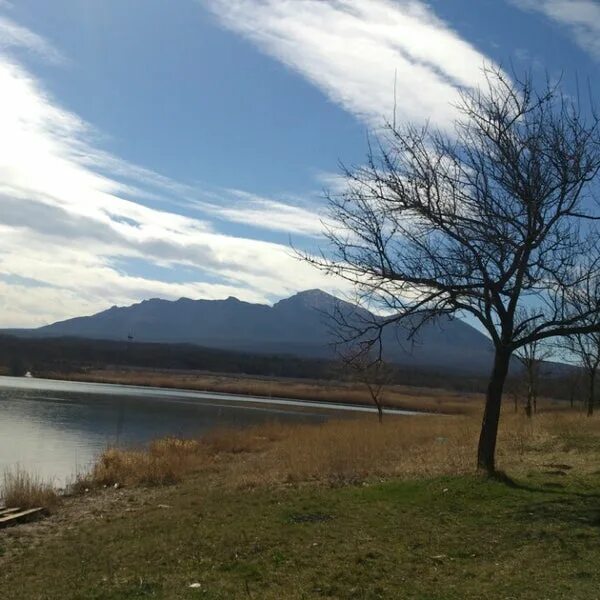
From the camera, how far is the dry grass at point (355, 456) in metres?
15.0

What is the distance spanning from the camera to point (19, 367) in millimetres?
107562

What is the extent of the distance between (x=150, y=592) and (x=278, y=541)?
87.4 inches

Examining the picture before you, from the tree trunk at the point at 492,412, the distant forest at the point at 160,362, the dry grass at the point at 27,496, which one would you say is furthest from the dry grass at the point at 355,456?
the distant forest at the point at 160,362

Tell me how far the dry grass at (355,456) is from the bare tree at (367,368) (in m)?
2.14

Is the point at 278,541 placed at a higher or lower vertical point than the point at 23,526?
higher

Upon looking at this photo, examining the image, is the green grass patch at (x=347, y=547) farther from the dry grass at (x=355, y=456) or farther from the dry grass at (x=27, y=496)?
the dry grass at (x=27, y=496)

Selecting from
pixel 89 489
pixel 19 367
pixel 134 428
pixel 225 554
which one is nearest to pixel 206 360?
pixel 19 367

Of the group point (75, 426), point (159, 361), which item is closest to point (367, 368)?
point (75, 426)

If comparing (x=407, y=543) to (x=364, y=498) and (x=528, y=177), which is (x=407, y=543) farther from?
Result: (x=528, y=177)

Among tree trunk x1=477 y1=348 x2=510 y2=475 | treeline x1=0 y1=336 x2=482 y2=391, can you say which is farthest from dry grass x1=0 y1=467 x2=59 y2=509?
treeline x1=0 y1=336 x2=482 y2=391

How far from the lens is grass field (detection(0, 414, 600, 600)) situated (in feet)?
23.4

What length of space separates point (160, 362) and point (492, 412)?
150 metres

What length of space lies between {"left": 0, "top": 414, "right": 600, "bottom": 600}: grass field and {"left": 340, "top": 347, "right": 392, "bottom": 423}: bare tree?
86.2 inches

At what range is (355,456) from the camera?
17.9 m
